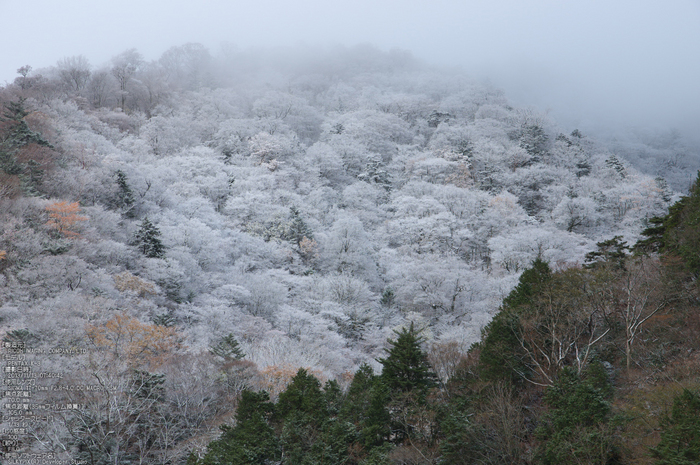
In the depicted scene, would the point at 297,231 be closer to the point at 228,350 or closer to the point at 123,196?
the point at 123,196

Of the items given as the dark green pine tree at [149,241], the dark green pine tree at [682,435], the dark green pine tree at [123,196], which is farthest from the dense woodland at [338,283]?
the dark green pine tree at [149,241]

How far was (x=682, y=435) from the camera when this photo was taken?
888 centimetres

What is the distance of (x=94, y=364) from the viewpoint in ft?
57.9

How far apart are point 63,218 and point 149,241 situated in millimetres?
5414

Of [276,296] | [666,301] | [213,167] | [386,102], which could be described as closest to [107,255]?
[276,296]

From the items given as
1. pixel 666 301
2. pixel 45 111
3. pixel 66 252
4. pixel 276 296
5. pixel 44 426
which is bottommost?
pixel 276 296

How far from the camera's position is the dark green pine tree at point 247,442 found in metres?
14.8

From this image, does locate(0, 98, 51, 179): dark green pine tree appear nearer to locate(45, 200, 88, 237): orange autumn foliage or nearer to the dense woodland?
the dense woodland

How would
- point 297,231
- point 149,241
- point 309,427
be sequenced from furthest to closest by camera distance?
point 297,231 < point 149,241 < point 309,427

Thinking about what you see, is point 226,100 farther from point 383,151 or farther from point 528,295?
point 528,295

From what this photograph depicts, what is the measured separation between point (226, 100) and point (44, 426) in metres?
63.5

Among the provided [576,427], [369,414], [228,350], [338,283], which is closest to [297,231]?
[338,283]

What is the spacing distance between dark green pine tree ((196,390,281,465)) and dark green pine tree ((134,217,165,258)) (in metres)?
17.0

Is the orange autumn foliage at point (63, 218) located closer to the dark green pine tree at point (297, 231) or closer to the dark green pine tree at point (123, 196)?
the dark green pine tree at point (123, 196)
